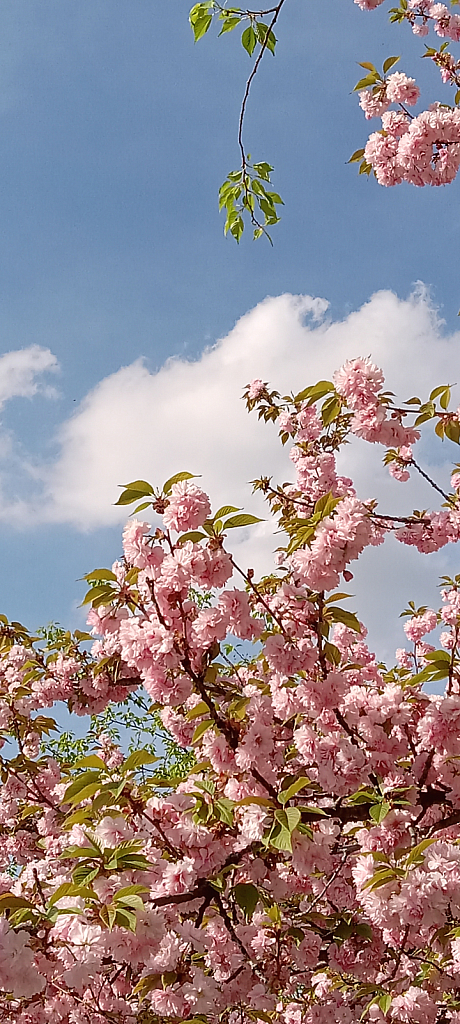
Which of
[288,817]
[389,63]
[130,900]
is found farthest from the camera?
[389,63]

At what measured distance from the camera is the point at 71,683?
15.0 feet

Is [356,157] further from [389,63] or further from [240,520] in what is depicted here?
[240,520]

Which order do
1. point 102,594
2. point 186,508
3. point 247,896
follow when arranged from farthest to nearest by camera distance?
point 102,594
point 186,508
point 247,896

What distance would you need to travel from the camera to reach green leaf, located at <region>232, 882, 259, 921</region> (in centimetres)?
241

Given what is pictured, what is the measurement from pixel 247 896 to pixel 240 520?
3.86ft

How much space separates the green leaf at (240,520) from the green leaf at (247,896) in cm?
114

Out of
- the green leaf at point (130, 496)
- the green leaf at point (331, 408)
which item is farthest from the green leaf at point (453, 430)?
the green leaf at point (130, 496)

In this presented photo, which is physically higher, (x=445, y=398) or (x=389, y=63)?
(x=389, y=63)

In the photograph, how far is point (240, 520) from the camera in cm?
259

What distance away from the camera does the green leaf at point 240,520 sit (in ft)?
8.45

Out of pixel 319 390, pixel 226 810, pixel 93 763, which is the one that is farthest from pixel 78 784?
pixel 319 390

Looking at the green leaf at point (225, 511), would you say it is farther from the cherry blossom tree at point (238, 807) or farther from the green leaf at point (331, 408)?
the green leaf at point (331, 408)

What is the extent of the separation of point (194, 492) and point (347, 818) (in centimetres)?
132


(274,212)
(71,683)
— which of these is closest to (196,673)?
(71,683)
